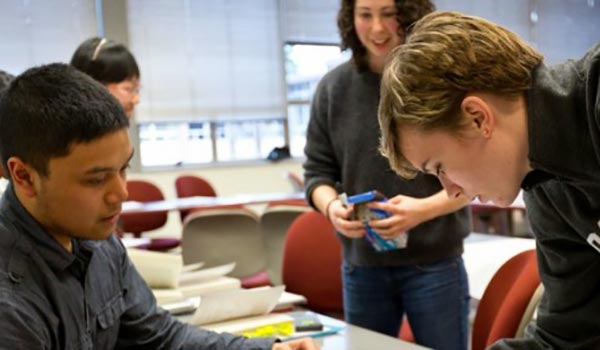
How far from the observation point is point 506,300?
5.14 ft

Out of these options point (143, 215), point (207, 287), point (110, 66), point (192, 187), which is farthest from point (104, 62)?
point (192, 187)

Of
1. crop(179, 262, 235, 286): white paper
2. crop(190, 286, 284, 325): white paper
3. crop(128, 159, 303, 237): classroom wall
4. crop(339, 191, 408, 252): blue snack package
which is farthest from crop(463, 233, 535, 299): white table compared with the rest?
crop(128, 159, 303, 237): classroom wall

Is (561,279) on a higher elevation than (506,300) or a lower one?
higher

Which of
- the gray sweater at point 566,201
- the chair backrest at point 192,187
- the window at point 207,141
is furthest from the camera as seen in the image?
the window at point 207,141

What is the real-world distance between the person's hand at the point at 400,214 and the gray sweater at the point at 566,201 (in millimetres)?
490

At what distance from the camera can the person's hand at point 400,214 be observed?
178 centimetres

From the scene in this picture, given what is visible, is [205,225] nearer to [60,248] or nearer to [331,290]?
[331,290]

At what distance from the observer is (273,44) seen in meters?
7.70

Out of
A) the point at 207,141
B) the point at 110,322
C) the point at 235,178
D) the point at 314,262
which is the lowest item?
the point at 235,178

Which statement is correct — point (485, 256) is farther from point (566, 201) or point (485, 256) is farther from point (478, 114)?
point (478, 114)

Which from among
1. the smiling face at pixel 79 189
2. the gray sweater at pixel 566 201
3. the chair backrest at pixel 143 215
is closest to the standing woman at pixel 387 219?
the gray sweater at pixel 566 201

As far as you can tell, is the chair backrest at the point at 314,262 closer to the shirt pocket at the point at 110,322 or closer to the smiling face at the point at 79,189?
the shirt pocket at the point at 110,322

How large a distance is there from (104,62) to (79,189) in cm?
107

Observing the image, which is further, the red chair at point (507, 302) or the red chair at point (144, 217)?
the red chair at point (144, 217)
